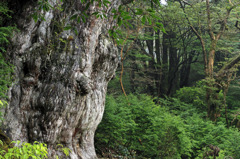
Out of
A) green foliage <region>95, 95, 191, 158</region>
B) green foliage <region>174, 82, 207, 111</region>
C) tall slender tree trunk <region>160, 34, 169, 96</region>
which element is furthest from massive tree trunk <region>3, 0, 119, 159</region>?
tall slender tree trunk <region>160, 34, 169, 96</region>

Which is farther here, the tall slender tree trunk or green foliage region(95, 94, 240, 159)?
the tall slender tree trunk

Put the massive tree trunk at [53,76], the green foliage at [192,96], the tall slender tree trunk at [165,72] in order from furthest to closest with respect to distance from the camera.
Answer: the tall slender tree trunk at [165,72]
the green foliage at [192,96]
the massive tree trunk at [53,76]

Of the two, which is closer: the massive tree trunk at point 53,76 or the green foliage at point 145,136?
the massive tree trunk at point 53,76

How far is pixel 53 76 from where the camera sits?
4.36 metres

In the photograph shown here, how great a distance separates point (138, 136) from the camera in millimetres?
8109

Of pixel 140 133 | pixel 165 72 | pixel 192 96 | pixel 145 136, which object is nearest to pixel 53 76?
pixel 145 136

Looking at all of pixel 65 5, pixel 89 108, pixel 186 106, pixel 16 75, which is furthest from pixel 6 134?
pixel 186 106

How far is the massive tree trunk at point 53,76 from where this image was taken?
4.06 meters

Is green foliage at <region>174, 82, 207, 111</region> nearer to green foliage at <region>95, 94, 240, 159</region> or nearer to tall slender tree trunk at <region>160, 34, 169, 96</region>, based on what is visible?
tall slender tree trunk at <region>160, 34, 169, 96</region>

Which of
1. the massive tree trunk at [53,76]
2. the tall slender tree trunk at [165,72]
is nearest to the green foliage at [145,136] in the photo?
the massive tree trunk at [53,76]

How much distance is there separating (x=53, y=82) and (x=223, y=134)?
7742 millimetres

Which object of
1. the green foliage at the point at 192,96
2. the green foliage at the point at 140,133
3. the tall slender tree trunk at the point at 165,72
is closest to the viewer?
the green foliage at the point at 140,133

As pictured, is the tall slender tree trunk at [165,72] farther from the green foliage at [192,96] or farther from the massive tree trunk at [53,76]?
the massive tree trunk at [53,76]

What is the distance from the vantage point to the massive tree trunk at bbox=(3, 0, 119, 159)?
13.3 ft
